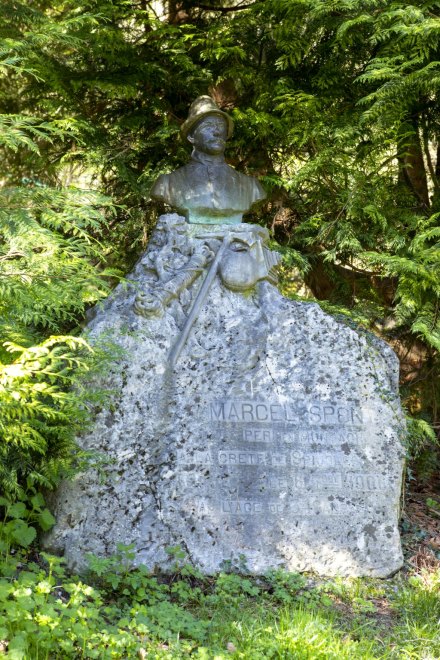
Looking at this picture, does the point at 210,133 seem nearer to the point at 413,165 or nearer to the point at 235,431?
the point at 235,431

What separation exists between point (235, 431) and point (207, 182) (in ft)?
6.35

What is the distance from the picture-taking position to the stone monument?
4.64 m

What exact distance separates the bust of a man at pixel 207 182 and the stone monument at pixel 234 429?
270 millimetres

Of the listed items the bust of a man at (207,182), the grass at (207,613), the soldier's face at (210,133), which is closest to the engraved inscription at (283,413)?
the grass at (207,613)

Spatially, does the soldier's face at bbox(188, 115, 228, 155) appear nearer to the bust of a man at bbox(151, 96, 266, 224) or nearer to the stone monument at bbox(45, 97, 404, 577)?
the bust of a man at bbox(151, 96, 266, 224)

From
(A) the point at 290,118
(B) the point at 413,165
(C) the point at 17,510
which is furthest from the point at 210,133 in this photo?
(C) the point at 17,510

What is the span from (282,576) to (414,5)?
4592 millimetres

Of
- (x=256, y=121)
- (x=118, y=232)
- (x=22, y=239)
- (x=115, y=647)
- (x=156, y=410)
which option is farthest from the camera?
(x=118, y=232)

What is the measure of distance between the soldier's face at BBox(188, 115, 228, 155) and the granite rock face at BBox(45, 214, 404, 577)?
86 centimetres

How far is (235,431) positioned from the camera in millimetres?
4879

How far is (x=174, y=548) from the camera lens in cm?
448

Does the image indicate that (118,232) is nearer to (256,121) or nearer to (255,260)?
(256,121)

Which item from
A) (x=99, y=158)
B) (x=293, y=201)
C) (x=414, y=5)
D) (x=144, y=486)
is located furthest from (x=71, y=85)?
(x=144, y=486)

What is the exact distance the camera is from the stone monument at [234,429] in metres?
4.64
